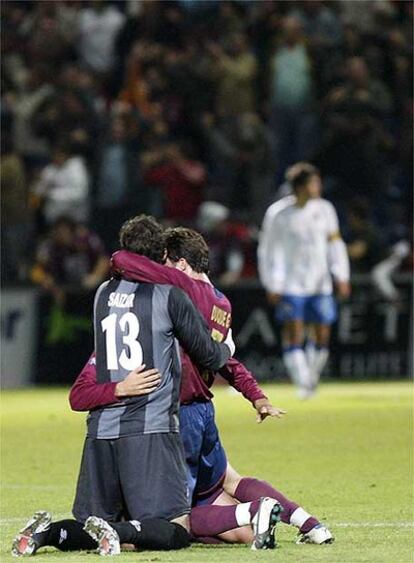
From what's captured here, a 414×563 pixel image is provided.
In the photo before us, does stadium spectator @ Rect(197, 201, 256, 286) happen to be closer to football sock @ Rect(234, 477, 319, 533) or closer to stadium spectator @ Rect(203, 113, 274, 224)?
stadium spectator @ Rect(203, 113, 274, 224)

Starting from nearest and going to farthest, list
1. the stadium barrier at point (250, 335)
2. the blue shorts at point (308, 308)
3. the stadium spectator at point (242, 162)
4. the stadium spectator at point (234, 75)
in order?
the blue shorts at point (308, 308)
the stadium barrier at point (250, 335)
the stadium spectator at point (242, 162)
the stadium spectator at point (234, 75)

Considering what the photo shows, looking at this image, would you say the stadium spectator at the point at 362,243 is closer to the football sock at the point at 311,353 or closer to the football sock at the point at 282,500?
the football sock at the point at 311,353

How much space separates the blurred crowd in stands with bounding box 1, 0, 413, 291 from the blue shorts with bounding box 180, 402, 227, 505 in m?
12.2

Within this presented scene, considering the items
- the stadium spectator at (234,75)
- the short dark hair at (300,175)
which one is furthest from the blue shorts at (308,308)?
the stadium spectator at (234,75)

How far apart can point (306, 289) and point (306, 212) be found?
0.85 metres

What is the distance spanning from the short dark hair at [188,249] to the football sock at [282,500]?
3.37 ft

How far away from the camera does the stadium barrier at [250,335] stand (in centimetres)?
1991

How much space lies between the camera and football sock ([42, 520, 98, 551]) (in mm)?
7324

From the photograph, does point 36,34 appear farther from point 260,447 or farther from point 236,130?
point 260,447

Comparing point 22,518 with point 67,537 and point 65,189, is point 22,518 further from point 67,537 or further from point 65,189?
point 65,189

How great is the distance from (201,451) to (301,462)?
406 cm

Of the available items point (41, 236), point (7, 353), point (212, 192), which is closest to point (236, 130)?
point (212, 192)

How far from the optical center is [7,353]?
781 inches

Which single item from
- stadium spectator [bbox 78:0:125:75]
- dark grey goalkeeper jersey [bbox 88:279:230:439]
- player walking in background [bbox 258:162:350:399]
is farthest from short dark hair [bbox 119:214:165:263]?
stadium spectator [bbox 78:0:125:75]
